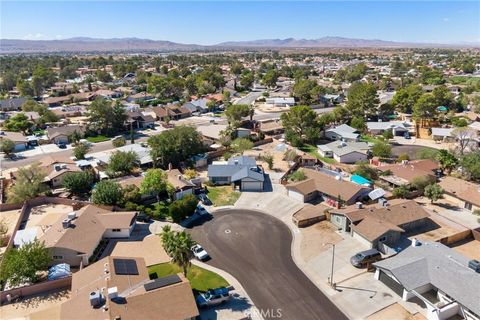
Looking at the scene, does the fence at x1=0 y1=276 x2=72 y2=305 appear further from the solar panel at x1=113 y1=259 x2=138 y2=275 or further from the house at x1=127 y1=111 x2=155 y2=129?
the house at x1=127 y1=111 x2=155 y2=129

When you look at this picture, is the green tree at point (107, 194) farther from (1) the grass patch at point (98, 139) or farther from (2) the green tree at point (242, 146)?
(1) the grass patch at point (98, 139)

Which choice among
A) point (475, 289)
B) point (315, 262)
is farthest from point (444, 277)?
point (315, 262)

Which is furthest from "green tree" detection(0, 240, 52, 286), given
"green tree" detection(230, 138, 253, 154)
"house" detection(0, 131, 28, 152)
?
"house" detection(0, 131, 28, 152)

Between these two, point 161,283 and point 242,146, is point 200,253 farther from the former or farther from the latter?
point 242,146

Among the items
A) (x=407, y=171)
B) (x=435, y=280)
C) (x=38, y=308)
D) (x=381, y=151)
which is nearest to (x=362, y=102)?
(x=381, y=151)

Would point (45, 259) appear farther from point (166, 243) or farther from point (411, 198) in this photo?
point (411, 198)

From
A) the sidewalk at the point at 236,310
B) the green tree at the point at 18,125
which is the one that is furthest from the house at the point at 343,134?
the green tree at the point at 18,125

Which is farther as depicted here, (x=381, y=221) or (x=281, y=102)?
(x=281, y=102)
